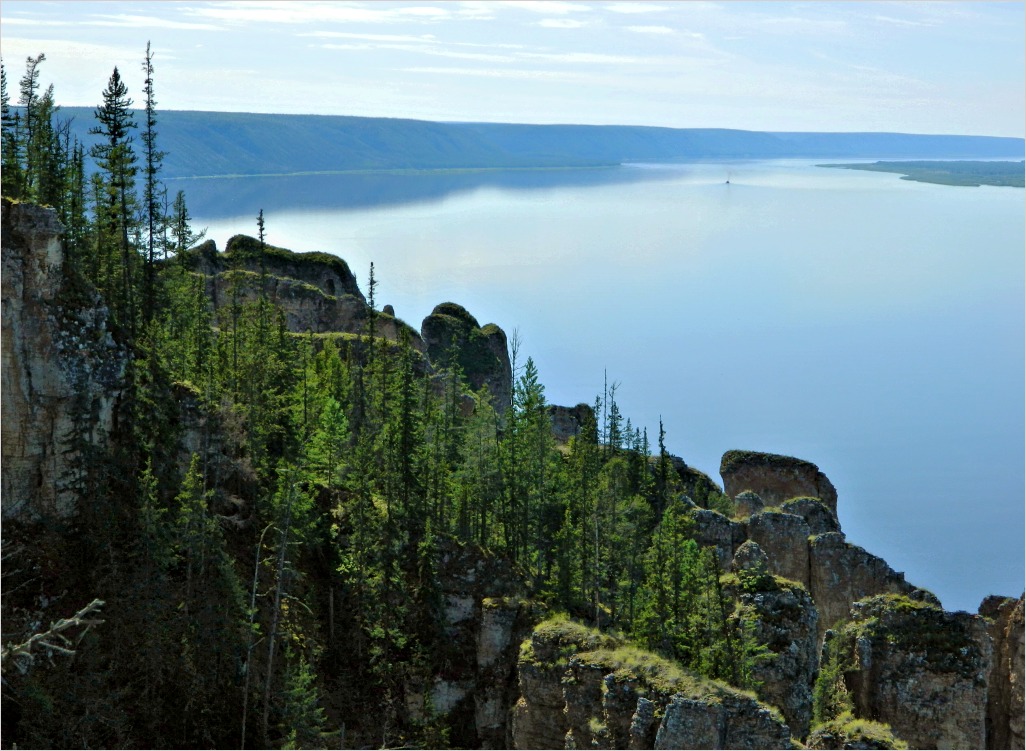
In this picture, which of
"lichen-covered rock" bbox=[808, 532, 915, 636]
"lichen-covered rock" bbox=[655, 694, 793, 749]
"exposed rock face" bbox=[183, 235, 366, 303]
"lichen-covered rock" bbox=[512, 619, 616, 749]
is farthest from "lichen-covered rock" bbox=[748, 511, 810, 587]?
"exposed rock face" bbox=[183, 235, 366, 303]

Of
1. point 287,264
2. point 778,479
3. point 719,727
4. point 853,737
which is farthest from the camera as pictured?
point 287,264

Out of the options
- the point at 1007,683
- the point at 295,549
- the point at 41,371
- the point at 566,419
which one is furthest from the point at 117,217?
the point at 1007,683

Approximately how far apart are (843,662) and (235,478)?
1014 inches

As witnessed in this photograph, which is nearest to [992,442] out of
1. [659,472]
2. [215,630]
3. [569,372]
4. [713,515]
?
[569,372]

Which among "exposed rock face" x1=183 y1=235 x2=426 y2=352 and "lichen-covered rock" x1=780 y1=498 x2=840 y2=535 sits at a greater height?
"exposed rock face" x1=183 y1=235 x2=426 y2=352

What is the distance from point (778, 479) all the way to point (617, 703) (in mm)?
44256

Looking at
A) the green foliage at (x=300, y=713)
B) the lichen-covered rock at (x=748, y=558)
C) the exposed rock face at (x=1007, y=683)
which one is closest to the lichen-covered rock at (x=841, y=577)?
the lichen-covered rock at (x=748, y=558)

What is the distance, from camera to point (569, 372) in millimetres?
151750

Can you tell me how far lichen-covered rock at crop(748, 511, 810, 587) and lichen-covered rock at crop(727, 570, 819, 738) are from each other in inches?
504

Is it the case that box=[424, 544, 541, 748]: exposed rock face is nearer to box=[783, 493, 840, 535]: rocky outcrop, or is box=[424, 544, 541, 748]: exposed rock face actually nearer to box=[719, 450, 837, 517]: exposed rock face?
box=[783, 493, 840, 535]: rocky outcrop

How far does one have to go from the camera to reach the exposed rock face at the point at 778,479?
263 feet

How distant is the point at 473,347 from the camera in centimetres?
10306

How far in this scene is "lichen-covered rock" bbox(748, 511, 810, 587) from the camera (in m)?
61.9

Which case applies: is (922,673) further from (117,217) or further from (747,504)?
(117,217)
